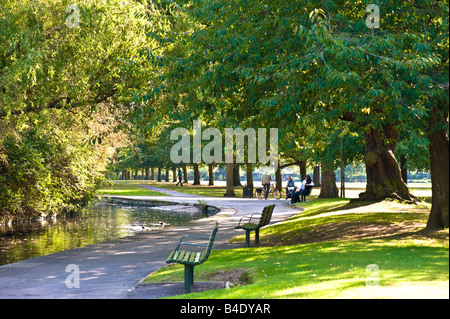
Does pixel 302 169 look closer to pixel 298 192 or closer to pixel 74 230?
pixel 298 192

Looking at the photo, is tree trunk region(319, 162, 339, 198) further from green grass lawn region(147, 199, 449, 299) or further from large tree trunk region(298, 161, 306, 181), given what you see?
large tree trunk region(298, 161, 306, 181)

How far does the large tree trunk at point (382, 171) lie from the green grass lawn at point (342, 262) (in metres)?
4.20

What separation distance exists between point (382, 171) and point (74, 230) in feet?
39.7

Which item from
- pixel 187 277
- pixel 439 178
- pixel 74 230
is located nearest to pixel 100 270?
pixel 187 277

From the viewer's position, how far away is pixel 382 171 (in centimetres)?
2062

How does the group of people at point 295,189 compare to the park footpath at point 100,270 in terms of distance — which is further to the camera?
the group of people at point 295,189

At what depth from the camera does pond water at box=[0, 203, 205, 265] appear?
51.8 feet

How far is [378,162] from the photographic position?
67.5ft

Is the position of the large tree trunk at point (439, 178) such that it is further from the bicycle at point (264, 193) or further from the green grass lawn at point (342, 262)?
the bicycle at point (264, 193)

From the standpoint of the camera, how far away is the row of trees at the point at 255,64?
9.83 meters

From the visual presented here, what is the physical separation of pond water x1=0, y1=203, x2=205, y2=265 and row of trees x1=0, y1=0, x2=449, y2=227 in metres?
3.75

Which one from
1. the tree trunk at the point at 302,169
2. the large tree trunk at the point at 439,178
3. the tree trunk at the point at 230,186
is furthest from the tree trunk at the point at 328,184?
the large tree trunk at the point at 439,178

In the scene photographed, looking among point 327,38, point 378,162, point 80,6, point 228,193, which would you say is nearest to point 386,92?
point 327,38

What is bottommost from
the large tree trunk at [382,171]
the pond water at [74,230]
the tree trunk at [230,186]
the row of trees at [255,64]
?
the pond water at [74,230]
